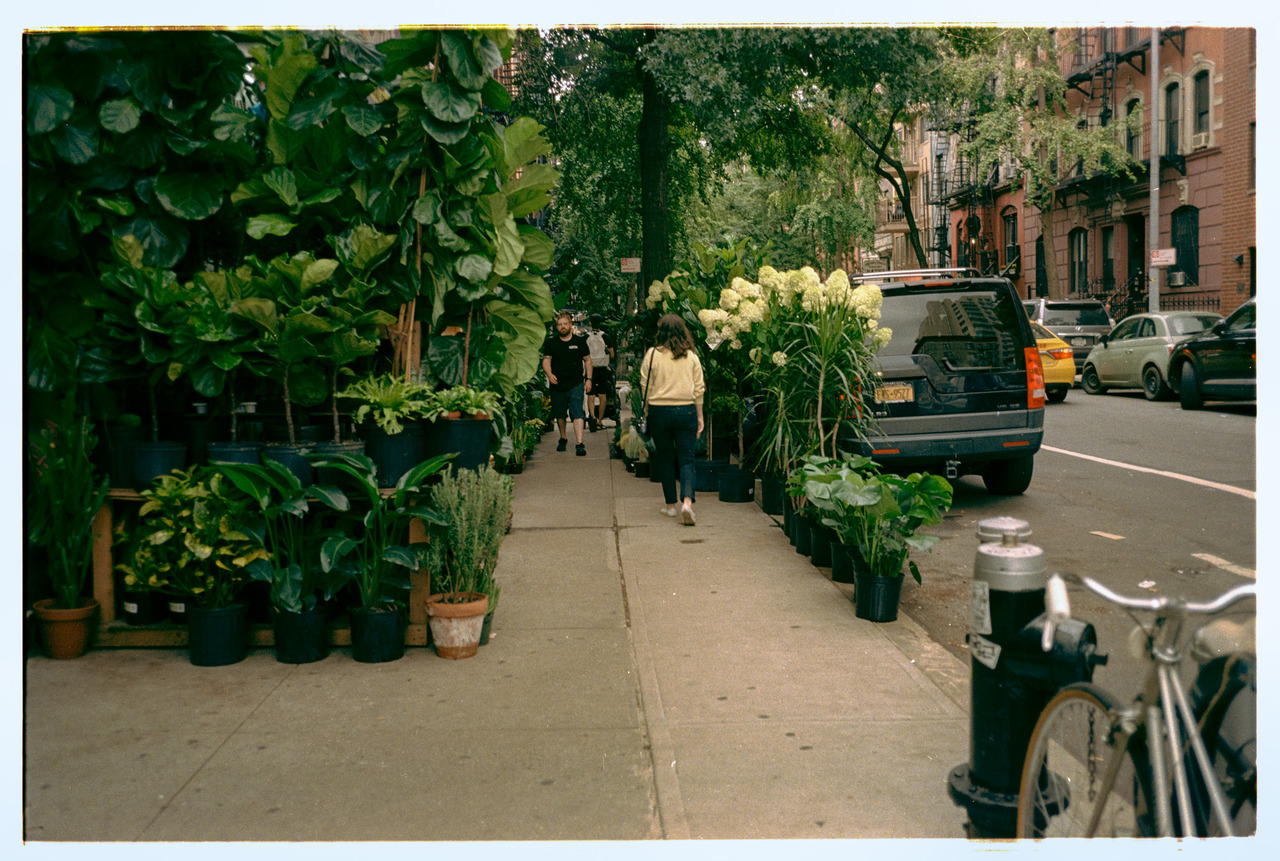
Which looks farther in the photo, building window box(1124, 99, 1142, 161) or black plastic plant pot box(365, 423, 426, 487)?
building window box(1124, 99, 1142, 161)

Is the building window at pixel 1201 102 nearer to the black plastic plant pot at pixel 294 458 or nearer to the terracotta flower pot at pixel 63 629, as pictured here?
the black plastic plant pot at pixel 294 458

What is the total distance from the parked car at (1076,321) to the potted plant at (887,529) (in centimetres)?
1888

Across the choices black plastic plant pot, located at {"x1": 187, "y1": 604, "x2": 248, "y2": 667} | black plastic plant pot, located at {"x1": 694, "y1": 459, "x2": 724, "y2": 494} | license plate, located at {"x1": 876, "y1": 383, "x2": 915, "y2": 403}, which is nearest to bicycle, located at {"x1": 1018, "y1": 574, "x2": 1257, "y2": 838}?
black plastic plant pot, located at {"x1": 187, "y1": 604, "x2": 248, "y2": 667}

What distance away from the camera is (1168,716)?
2.39 meters

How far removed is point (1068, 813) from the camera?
9.43ft

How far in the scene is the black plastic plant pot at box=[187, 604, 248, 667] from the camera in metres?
5.22

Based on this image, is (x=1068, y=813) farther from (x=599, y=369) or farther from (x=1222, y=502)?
(x=599, y=369)

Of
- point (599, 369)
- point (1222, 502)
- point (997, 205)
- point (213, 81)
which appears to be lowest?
point (1222, 502)

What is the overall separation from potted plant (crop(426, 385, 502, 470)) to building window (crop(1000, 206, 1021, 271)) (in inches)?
→ 1512

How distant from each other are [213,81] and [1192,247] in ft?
89.4


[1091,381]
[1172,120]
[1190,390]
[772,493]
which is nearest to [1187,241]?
[1172,120]

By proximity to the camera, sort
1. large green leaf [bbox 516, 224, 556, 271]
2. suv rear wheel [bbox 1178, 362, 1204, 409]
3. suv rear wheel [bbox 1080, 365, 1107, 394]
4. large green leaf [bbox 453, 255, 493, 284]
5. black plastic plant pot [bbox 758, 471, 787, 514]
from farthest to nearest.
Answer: suv rear wheel [bbox 1080, 365, 1107, 394] → suv rear wheel [bbox 1178, 362, 1204, 409] → black plastic plant pot [bbox 758, 471, 787, 514] → large green leaf [bbox 516, 224, 556, 271] → large green leaf [bbox 453, 255, 493, 284]

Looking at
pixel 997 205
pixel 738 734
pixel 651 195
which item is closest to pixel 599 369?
pixel 651 195

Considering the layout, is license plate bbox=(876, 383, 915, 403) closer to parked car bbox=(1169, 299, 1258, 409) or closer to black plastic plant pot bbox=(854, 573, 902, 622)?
black plastic plant pot bbox=(854, 573, 902, 622)
